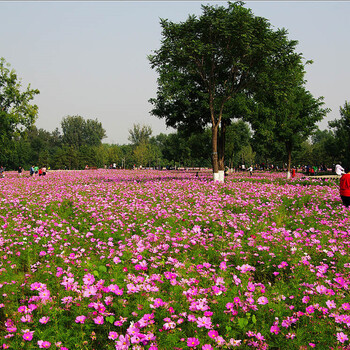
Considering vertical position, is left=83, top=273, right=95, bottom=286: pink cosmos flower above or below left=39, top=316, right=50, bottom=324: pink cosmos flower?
above

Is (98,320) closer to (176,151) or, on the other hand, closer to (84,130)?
(176,151)

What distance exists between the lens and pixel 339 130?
43281 mm

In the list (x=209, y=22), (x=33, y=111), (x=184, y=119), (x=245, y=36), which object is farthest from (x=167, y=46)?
(x=33, y=111)

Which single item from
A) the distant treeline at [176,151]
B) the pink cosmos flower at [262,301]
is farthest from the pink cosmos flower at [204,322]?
the distant treeline at [176,151]

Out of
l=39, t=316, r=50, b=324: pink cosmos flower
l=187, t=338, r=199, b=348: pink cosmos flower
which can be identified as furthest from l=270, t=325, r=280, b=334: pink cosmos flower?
l=39, t=316, r=50, b=324: pink cosmos flower

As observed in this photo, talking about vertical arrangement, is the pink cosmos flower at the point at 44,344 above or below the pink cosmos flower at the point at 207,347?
above

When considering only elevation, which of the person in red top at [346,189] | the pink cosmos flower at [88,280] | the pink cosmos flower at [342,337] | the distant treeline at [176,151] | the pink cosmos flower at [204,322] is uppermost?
the distant treeline at [176,151]

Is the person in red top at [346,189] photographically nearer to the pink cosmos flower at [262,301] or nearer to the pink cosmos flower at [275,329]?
the pink cosmos flower at [262,301]

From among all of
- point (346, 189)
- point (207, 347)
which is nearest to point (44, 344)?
point (207, 347)

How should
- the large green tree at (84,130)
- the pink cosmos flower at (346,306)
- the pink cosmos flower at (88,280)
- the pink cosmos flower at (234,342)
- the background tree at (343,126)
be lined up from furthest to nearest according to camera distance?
the large green tree at (84,130) → the background tree at (343,126) → the pink cosmos flower at (88,280) → the pink cosmos flower at (346,306) → the pink cosmos flower at (234,342)

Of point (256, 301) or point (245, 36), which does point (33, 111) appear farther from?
point (256, 301)

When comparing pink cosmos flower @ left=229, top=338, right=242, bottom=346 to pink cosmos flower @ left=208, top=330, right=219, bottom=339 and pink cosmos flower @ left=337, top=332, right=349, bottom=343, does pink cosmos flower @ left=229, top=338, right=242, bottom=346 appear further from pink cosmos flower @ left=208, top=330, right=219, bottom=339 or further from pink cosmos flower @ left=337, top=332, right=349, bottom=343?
pink cosmos flower @ left=337, top=332, right=349, bottom=343

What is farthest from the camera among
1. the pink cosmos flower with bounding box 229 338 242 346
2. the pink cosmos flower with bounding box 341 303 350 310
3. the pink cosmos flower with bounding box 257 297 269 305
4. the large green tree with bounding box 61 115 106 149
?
the large green tree with bounding box 61 115 106 149

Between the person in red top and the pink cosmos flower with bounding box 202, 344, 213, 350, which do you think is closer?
the pink cosmos flower with bounding box 202, 344, 213, 350
